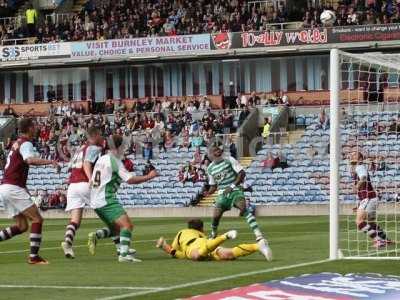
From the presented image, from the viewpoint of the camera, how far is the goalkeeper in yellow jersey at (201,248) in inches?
680

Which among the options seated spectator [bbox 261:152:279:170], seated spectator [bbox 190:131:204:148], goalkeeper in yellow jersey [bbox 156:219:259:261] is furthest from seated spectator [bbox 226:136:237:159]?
goalkeeper in yellow jersey [bbox 156:219:259:261]

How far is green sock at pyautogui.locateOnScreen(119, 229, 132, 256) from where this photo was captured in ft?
57.5

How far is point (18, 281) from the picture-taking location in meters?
14.8

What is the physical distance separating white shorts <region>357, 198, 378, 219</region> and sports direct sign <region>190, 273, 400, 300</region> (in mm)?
8263

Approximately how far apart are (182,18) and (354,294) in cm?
4811

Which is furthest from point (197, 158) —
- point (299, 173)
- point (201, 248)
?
point (201, 248)

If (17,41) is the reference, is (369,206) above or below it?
below

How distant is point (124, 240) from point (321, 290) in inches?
253

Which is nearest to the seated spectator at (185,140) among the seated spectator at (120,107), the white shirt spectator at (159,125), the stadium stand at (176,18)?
the white shirt spectator at (159,125)

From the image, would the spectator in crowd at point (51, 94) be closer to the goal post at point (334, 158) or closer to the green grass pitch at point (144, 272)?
the green grass pitch at point (144, 272)

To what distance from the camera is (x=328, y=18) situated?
50.7 meters

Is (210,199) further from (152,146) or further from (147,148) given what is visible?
(152,146)

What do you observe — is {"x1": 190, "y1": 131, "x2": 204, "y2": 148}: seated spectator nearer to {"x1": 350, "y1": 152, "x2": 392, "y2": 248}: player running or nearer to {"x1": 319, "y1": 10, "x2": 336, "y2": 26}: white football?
{"x1": 319, "y1": 10, "x2": 336, "y2": 26}: white football

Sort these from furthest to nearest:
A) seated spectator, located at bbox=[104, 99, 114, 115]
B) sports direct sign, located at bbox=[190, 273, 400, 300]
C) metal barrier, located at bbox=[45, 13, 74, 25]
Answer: metal barrier, located at bbox=[45, 13, 74, 25]
seated spectator, located at bbox=[104, 99, 114, 115]
sports direct sign, located at bbox=[190, 273, 400, 300]
